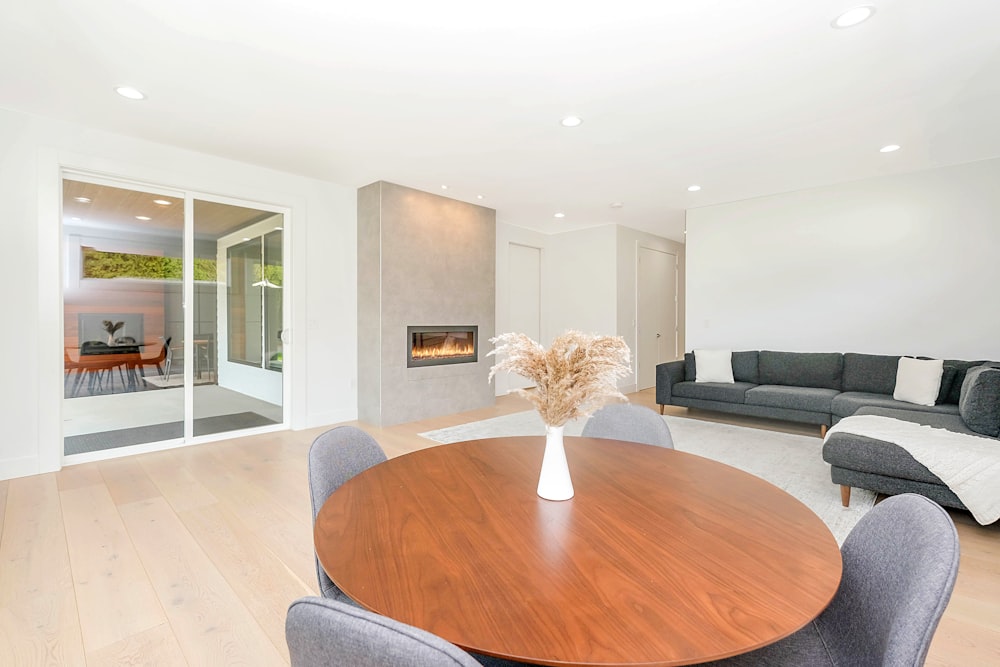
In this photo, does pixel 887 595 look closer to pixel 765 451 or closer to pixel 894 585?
pixel 894 585

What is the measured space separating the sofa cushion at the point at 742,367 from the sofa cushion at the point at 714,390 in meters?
0.12

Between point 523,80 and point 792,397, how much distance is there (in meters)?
3.80

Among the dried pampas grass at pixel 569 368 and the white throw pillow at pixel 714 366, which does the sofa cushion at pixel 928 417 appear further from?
the dried pampas grass at pixel 569 368

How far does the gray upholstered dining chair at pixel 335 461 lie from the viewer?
1.29 metres

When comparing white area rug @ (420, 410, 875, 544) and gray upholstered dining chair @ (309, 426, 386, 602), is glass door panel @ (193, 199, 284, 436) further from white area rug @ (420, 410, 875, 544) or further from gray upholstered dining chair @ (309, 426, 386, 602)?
gray upholstered dining chair @ (309, 426, 386, 602)

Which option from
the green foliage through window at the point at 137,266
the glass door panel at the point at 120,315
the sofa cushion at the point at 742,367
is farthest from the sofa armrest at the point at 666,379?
the glass door panel at the point at 120,315

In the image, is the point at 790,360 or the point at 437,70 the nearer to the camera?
the point at 437,70

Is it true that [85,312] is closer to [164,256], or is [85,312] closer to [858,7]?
[164,256]

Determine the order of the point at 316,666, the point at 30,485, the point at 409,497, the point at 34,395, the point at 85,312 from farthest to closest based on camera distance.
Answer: the point at 85,312 → the point at 34,395 → the point at 30,485 → the point at 409,497 → the point at 316,666

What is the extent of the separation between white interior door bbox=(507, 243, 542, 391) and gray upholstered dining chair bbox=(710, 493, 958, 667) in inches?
229

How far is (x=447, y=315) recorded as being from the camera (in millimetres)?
5344

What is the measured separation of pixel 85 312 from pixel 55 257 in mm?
465

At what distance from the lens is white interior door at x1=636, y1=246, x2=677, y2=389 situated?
7184 mm

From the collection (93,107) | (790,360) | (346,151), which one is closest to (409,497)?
(346,151)
